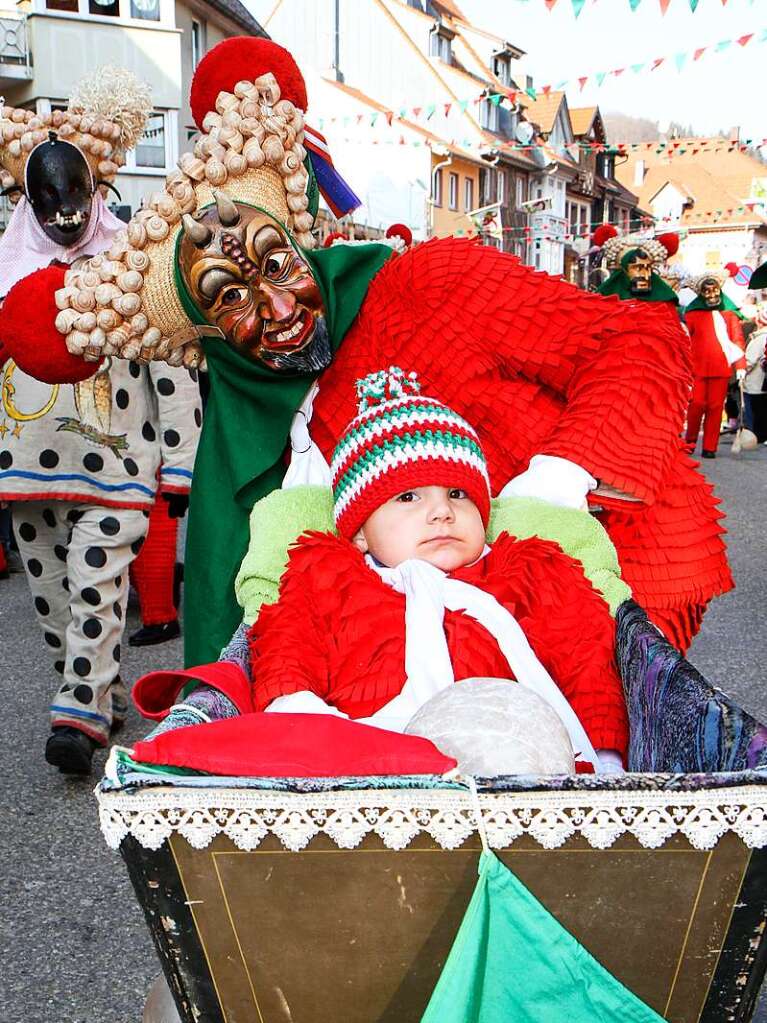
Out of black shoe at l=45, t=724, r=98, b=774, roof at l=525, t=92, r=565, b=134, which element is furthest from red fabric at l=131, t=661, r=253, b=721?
roof at l=525, t=92, r=565, b=134

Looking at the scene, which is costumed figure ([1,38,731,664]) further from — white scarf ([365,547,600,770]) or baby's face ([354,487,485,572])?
white scarf ([365,547,600,770])

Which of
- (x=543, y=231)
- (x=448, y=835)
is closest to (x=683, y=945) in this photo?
(x=448, y=835)

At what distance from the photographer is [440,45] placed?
1241 inches

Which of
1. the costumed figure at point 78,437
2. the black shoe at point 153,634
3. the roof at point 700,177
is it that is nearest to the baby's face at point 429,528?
the costumed figure at point 78,437

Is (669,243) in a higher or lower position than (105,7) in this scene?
lower

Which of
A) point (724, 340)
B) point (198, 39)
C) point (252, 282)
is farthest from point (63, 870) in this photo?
point (198, 39)

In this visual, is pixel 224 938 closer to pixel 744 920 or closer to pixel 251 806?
pixel 251 806

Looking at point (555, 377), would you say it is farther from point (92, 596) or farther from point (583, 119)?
point (583, 119)

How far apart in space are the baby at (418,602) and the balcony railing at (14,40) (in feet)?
64.5

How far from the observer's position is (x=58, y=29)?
63.0ft

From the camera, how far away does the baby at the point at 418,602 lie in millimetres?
1734

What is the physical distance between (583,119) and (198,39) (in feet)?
91.5

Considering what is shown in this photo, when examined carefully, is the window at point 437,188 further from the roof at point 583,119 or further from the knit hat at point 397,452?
the knit hat at point 397,452

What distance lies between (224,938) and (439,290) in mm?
1393
